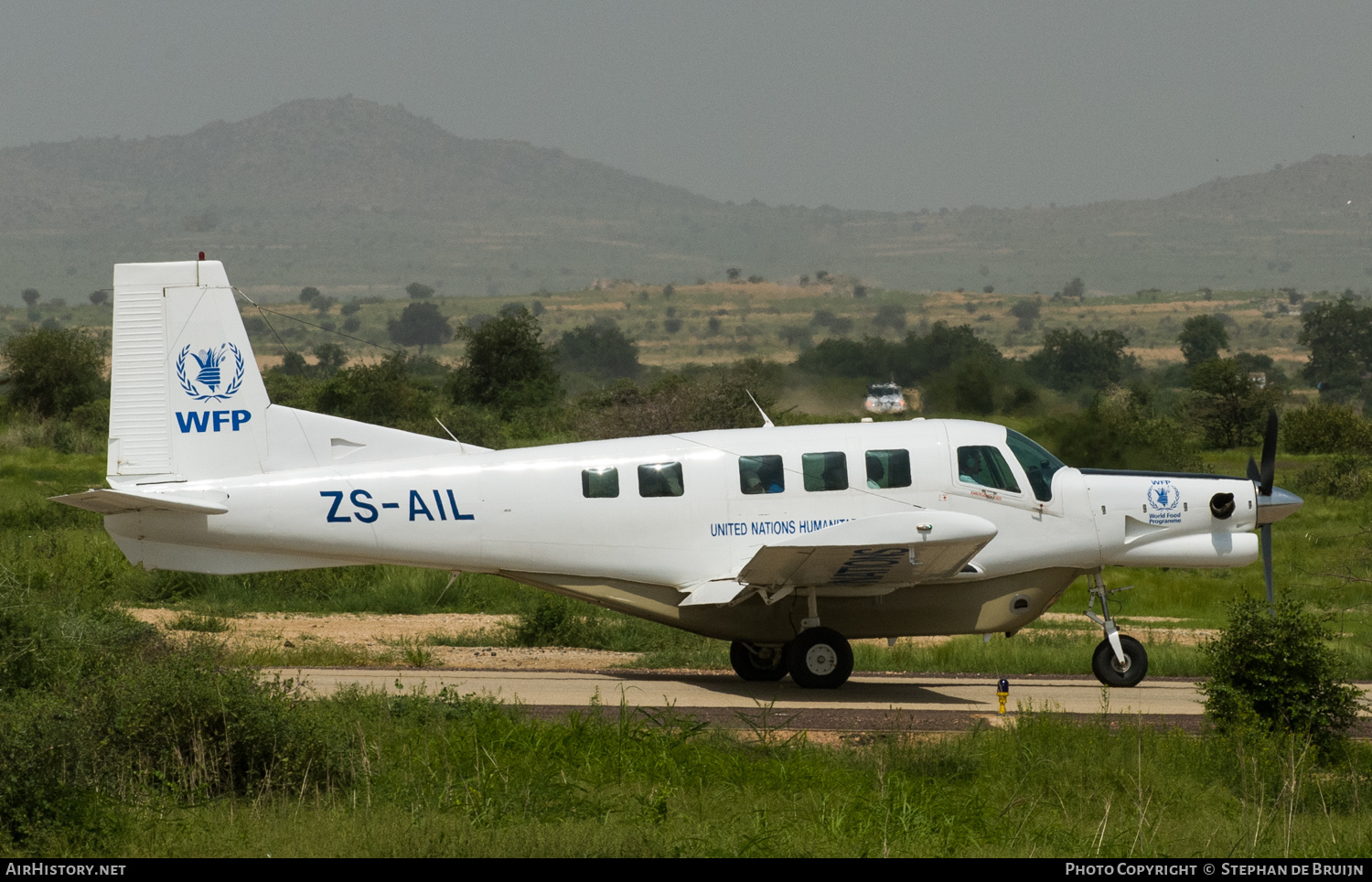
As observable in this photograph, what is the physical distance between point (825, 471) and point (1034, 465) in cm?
262

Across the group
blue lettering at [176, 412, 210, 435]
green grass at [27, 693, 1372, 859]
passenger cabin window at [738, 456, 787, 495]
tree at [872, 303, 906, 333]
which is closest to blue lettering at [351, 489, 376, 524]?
blue lettering at [176, 412, 210, 435]

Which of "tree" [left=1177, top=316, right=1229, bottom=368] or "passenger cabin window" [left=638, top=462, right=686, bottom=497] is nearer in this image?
"passenger cabin window" [left=638, top=462, right=686, bottom=497]

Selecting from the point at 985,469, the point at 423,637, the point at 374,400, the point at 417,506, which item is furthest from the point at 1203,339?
the point at 417,506

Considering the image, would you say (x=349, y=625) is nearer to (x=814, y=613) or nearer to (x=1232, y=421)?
(x=814, y=613)

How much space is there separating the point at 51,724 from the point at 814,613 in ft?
27.4

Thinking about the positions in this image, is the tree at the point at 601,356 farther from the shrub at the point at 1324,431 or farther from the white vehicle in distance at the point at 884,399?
the white vehicle in distance at the point at 884,399

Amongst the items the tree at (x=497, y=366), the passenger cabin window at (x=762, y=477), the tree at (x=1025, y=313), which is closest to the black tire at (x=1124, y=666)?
the passenger cabin window at (x=762, y=477)

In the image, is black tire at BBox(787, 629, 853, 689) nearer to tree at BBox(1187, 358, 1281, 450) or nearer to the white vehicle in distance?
the white vehicle in distance

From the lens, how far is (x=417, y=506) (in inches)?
607

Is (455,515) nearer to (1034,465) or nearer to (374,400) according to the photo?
(1034,465)

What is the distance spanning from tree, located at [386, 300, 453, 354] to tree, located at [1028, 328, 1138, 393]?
100 m

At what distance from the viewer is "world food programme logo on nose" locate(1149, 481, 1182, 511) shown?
16609 millimetres

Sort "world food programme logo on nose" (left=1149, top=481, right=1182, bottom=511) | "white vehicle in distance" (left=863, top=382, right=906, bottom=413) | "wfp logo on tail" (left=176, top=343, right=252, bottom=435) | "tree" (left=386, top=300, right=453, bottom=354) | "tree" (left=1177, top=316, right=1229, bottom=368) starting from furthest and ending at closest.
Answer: "tree" (left=386, top=300, right=453, bottom=354), "tree" (left=1177, top=316, right=1229, bottom=368), "white vehicle in distance" (left=863, top=382, right=906, bottom=413), "world food programme logo on nose" (left=1149, top=481, right=1182, bottom=511), "wfp logo on tail" (left=176, top=343, right=252, bottom=435)

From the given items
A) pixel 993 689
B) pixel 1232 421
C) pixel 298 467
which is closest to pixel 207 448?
pixel 298 467
